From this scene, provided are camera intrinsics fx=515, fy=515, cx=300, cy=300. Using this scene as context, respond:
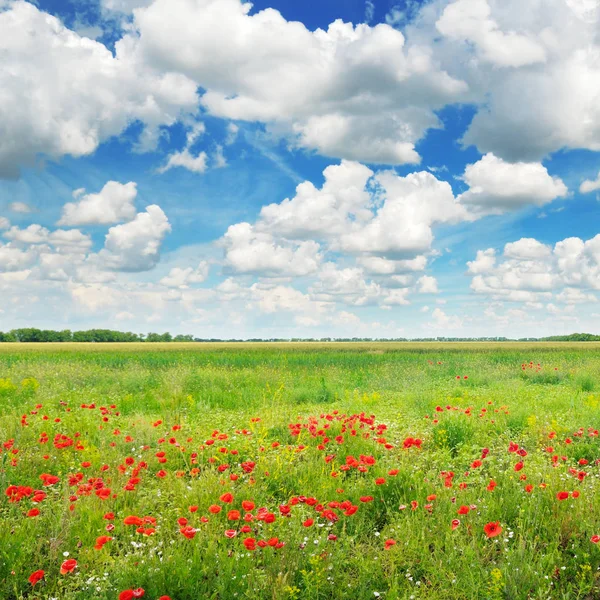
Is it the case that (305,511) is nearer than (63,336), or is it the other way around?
(305,511)

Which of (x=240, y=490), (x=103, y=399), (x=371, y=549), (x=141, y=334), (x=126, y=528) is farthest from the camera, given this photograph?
(x=141, y=334)

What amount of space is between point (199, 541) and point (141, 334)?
137m

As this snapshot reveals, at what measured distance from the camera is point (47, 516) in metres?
5.24

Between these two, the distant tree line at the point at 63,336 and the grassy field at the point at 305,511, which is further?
the distant tree line at the point at 63,336

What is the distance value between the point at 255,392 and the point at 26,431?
22.4 ft

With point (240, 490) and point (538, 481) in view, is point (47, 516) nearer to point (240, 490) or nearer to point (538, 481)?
point (240, 490)

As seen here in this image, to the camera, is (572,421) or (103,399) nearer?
→ (572,421)

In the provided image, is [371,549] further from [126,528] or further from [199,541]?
[126,528]

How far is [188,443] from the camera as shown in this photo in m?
8.00

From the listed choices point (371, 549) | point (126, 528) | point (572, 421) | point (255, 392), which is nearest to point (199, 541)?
point (126, 528)

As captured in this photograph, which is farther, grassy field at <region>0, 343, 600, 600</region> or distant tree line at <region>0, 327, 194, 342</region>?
distant tree line at <region>0, 327, 194, 342</region>

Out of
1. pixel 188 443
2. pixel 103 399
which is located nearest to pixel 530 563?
pixel 188 443

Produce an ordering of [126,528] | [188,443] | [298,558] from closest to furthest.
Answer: [298,558] < [126,528] < [188,443]

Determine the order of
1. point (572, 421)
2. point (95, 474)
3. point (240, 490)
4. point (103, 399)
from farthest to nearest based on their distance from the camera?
1. point (103, 399)
2. point (572, 421)
3. point (95, 474)
4. point (240, 490)
